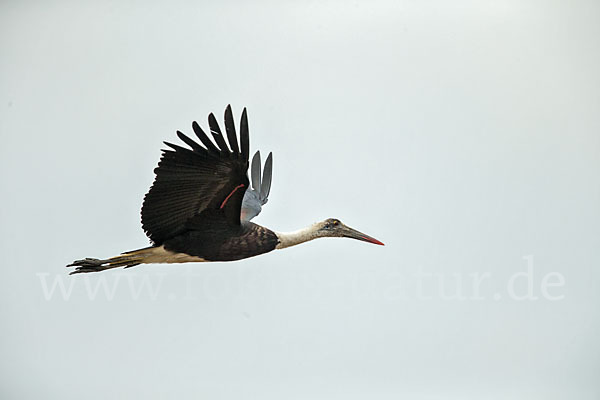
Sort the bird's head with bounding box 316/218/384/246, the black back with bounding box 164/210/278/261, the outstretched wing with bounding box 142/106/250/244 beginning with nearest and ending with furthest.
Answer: the outstretched wing with bounding box 142/106/250/244
the black back with bounding box 164/210/278/261
the bird's head with bounding box 316/218/384/246

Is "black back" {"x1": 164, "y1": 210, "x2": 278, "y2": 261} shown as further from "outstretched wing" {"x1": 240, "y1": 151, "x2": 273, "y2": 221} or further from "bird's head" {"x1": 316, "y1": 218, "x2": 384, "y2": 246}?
"outstretched wing" {"x1": 240, "y1": 151, "x2": 273, "y2": 221}

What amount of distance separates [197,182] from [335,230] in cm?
A: 274

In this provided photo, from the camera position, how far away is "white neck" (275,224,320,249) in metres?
12.8

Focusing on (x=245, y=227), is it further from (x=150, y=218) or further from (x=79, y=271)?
(x=79, y=271)

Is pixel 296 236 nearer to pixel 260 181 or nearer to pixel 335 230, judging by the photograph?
pixel 335 230

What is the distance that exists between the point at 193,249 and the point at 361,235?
2697 millimetres

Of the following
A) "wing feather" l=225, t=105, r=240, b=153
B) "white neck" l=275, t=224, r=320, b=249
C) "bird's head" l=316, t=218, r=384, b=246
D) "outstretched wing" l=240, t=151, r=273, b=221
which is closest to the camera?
"wing feather" l=225, t=105, r=240, b=153

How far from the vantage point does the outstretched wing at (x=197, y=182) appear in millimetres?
11203

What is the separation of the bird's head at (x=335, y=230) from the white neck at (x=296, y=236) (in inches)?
3.6

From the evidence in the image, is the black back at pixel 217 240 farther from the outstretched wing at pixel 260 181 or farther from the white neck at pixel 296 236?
the outstretched wing at pixel 260 181

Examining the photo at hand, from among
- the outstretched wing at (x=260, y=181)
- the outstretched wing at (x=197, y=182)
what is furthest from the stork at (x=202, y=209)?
the outstretched wing at (x=260, y=181)

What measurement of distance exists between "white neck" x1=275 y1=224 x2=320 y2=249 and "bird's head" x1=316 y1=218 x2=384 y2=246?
9cm

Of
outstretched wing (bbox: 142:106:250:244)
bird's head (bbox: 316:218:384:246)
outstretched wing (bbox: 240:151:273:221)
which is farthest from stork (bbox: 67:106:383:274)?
outstretched wing (bbox: 240:151:273:221)

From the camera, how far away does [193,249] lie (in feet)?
40.3
